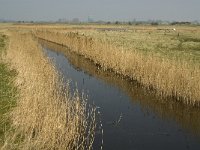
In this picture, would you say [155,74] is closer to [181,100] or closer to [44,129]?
[181,100]

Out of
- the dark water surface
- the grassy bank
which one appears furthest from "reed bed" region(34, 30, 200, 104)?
the grassy bank

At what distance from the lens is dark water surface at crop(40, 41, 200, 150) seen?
960 cm

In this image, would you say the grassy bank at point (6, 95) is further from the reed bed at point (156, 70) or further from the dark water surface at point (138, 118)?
the reed bed at point (156, 70)

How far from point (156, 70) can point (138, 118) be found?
3.65 metres

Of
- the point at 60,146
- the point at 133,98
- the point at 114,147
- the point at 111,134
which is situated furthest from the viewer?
the point at 133,98

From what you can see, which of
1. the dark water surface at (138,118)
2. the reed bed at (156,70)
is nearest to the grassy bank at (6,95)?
the dark water surface at (138,118)

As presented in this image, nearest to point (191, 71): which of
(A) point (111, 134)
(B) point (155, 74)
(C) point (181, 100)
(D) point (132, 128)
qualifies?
(C) point (181, 100)

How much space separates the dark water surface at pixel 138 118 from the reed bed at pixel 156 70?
413 mm

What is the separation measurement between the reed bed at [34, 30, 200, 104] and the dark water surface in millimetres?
413

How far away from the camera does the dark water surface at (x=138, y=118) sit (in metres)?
9.60

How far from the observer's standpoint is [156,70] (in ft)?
49.3

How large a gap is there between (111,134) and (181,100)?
427cm

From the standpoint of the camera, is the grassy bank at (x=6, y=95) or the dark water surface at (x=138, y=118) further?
the dark water surface at (x=138, y=118)

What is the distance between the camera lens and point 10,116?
9234 mm
